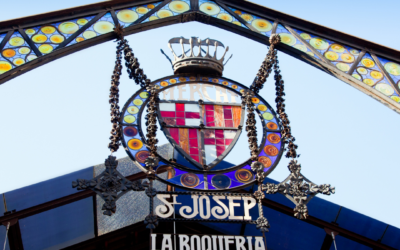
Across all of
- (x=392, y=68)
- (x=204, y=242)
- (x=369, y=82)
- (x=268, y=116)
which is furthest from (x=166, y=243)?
(x=392, y=68)

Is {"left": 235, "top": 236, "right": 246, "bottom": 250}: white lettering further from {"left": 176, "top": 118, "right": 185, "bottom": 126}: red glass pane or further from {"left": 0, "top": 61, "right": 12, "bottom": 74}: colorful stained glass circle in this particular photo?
{"left": 0, "top": 61, "right": 12, "bottom": 74}: colorful stained glass circle

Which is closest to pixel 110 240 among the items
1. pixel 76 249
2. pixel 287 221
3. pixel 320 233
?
pixel 76 249

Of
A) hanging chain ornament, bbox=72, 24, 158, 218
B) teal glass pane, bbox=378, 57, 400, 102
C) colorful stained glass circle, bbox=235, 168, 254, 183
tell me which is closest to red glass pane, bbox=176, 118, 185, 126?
hanging chain ornament, bbox=72, 24, 158, 218

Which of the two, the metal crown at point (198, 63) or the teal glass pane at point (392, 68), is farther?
the metal crown at point (198, 63)

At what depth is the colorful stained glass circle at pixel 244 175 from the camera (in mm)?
6957

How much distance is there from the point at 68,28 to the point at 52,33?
0.29 meters

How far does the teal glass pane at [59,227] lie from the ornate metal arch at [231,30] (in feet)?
12.9

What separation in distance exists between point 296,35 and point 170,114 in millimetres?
2773

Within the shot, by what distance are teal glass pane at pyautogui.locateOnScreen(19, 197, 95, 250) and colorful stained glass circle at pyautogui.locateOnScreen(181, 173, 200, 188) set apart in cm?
435

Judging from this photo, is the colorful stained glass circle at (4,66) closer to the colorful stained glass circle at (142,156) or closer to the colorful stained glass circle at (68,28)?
the colorful stained glass circle at (68,28)

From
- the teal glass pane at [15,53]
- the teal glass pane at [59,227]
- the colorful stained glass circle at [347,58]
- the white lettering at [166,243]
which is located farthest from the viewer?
the teal glass pane at [59,227]

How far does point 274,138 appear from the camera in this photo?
7.50 m

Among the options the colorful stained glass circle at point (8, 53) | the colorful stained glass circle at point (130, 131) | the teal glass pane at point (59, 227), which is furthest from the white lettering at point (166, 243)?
the teal glass pane at point (59, 227)

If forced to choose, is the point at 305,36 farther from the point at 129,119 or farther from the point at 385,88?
the point at 129,119
